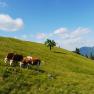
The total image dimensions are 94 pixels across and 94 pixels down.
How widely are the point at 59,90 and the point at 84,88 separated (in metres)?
3.88

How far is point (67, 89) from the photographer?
112 feet

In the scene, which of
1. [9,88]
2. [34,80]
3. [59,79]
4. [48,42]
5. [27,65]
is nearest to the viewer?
[9,88]

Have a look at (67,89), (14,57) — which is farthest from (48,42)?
(67,89)

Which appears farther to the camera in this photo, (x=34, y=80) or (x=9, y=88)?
(x=34, y=80)

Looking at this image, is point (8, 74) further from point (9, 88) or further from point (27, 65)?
point (27, 65)

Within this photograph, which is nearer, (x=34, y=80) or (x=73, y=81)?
(x=34, y=80)

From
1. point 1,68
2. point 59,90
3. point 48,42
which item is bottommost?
point 59,90

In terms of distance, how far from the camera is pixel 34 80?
1379 inches

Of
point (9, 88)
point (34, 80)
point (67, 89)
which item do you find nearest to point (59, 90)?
point (67, 89)

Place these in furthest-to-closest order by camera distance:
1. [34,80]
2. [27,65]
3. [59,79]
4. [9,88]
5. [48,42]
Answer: [48,42] < [27,65] < [59,79] < [34,80] < [9,88]

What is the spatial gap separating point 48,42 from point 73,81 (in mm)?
70248

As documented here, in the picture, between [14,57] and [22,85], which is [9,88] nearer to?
[22,85]

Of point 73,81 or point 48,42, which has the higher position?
point 48,42

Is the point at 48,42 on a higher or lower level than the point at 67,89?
higher
